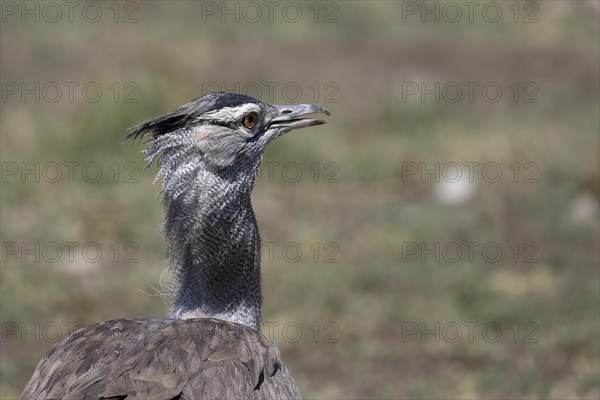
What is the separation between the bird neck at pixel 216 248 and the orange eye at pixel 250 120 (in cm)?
19

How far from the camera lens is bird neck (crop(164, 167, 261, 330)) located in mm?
3711

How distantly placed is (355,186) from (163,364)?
5.19m

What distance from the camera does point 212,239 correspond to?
3.75 meters

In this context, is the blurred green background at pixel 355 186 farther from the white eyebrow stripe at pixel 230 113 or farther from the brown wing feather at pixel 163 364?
the white eyebrow stripe at pixel 230 113

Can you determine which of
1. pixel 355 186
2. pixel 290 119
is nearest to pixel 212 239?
pixel 290 119

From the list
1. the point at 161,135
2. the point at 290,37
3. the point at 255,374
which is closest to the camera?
the point at 255,374

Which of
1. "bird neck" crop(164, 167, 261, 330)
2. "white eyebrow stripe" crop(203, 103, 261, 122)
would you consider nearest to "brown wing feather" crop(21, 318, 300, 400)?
"bird neck" crop(164, 167, 261, 330)

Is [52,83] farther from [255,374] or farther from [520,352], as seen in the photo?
[255,374]

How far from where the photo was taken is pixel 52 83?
31.1 ft

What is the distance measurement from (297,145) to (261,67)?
2043 mm

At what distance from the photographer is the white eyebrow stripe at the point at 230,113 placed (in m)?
3.73

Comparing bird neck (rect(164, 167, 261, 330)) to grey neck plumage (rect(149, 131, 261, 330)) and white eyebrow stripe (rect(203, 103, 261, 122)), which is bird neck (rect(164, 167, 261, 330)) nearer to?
grey neck plumage (rect(149, 131, 261, 330))

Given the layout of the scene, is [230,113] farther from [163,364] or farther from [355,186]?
[355,186]

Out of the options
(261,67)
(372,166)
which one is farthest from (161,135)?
(261,67)
